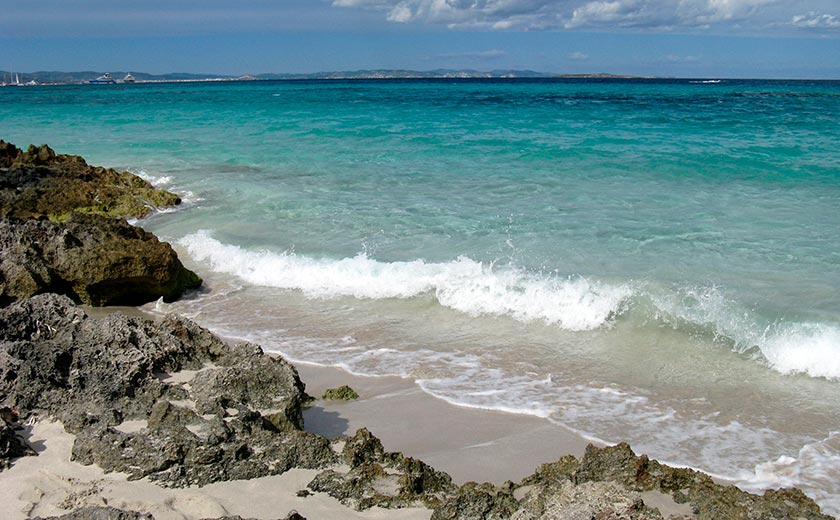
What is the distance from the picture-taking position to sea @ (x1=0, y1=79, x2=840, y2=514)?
642 cm

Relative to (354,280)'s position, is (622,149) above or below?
above

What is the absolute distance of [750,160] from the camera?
1897 centimetres

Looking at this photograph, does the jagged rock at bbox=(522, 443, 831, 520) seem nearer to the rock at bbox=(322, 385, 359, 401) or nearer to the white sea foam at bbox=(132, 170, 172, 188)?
the rock at bbox=(322, 385, 359, 401)

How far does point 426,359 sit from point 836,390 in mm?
4048

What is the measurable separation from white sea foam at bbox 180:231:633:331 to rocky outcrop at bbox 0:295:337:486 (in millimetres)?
3465

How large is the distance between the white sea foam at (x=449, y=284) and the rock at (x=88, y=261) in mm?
1612

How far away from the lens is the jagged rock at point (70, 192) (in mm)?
13859

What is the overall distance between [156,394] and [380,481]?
81.0 inches

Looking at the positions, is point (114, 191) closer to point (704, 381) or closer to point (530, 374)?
point (530, 374)

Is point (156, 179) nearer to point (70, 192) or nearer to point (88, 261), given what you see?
point (70, 192)

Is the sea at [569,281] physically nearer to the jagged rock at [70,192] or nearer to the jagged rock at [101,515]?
the jagged rock at [70,192]

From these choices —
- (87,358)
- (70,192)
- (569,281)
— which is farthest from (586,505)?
(70,192)

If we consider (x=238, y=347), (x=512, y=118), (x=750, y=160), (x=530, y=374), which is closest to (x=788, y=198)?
(x=750, y=160)

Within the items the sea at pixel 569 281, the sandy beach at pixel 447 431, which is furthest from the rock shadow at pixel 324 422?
the sea at pixel 569 281
